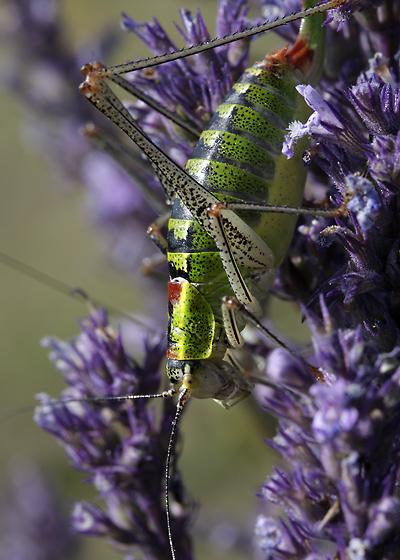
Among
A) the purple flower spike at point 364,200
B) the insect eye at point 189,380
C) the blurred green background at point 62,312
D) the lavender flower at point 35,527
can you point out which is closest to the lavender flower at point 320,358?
the purple flower spike at point 364,200

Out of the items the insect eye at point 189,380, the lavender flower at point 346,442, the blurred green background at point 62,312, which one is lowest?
the lavender flower at point 346,442

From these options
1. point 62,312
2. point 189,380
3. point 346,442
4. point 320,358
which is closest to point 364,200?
point 320,358

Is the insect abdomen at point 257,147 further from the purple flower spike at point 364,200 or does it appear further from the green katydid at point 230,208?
the purple flower spike at point 364,200

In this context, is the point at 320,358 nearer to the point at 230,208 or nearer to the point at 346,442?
the point at 346,442

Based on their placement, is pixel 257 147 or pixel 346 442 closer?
pixel 346 442

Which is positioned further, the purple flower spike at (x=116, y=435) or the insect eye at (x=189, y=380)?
the purple flower spike at (x=116, y=435)

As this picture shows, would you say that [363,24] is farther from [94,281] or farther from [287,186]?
[94,281]
